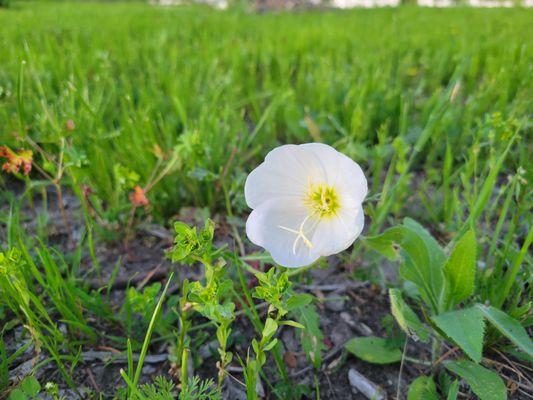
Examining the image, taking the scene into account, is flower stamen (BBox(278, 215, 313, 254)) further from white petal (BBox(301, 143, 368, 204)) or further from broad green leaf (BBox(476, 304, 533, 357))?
broad green leaf (BBox(476, 304, 533, 357))

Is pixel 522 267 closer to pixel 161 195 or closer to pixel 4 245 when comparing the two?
pixel 161 195

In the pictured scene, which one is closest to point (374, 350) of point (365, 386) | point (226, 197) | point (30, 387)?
point (365, 386)

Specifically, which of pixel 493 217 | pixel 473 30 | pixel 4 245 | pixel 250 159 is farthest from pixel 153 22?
pixel 493 217

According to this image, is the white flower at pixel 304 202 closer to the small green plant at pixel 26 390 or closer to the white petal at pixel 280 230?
the white petal at pixel 280 230

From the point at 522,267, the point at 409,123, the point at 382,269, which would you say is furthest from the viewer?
the point at 409,123

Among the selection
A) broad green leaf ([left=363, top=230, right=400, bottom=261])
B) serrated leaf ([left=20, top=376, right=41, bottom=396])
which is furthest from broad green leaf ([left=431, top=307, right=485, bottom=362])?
serrated leaf ([left=20, top=376, right=41, bottom=396])

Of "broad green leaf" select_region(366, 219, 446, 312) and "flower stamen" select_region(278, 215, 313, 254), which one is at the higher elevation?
"flower stamen" select_region(278, 215, 313, 254)
